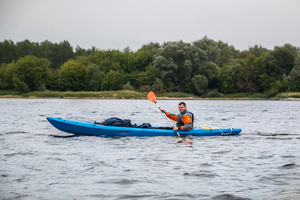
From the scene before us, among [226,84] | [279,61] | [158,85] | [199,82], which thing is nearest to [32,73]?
[158,85]

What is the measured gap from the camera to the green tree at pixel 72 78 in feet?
196

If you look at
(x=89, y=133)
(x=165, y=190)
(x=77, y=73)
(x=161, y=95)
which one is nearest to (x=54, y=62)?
(x=77, y=73)

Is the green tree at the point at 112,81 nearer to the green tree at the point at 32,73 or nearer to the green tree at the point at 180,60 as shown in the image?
the green tree at the point at 180,60

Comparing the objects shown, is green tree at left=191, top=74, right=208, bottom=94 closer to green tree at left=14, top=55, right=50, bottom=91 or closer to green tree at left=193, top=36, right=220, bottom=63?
green tree at left=193, top=36, right=220, bottom=63

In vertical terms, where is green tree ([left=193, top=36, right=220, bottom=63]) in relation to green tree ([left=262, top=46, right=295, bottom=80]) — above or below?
above

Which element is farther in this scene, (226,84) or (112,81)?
(112,81)

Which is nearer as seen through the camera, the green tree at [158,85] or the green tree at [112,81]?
the green tree at [158,85]

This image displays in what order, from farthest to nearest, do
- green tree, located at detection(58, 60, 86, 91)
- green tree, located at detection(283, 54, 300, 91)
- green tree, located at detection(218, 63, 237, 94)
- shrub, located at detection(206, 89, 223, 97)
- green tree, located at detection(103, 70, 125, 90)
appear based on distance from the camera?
1. green tree, located at detection(58, 60, 86, 91)
2. green tree, located at detection(103, 70, 125, 90)
3. green tree, located at detection(218, 63, 237, 94)
4. shrub, located at detection(206, 89, 223, 97)
5. green tree, located at detection(283, 54, 300, 91)

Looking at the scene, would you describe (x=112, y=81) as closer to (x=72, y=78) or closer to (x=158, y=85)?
(x=72, y=78)

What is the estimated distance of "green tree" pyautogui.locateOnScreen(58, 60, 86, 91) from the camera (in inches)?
2348

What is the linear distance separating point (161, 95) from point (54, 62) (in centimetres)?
4265

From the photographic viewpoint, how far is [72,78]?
59.8 metres

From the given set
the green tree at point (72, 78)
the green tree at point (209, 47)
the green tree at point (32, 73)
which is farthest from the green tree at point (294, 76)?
the green tree at point (32, 73)

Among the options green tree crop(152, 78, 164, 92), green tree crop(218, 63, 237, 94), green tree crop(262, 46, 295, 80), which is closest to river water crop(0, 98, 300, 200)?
green tree crop(152, 78, 164, 92)
